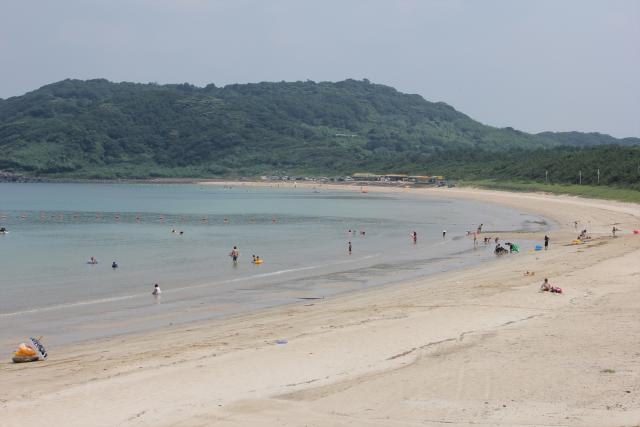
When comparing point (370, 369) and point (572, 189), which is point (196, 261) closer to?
point (370, 369)

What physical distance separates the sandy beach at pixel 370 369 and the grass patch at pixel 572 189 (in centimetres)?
6042

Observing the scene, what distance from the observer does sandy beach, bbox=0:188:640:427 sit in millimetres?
13031

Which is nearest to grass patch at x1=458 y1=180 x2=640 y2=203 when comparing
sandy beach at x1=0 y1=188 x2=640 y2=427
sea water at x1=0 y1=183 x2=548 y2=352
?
sea water at x1=0 y1=183 x2=548 y2=352

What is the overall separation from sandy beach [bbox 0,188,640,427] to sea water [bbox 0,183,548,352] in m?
4.65

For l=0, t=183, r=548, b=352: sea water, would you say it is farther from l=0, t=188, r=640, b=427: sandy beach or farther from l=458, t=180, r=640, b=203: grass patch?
l=458, t=180, r=640, b=203: grass patch

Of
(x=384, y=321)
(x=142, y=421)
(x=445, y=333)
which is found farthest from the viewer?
(x=384, y=321)

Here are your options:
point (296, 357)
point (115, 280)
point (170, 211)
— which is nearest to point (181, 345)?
point (296, 357)

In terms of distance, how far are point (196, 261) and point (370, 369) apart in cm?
3158

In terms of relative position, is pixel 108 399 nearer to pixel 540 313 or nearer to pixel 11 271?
pixel 540 313

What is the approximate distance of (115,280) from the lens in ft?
125

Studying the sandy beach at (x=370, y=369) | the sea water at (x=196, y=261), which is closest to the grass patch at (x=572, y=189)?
the sea water at (x=196, y=261)

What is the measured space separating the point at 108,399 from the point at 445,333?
933cm

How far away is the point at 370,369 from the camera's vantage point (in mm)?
16094

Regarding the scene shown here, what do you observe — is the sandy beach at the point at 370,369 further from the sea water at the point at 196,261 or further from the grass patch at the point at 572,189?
the grass patch at the point at 572,189
